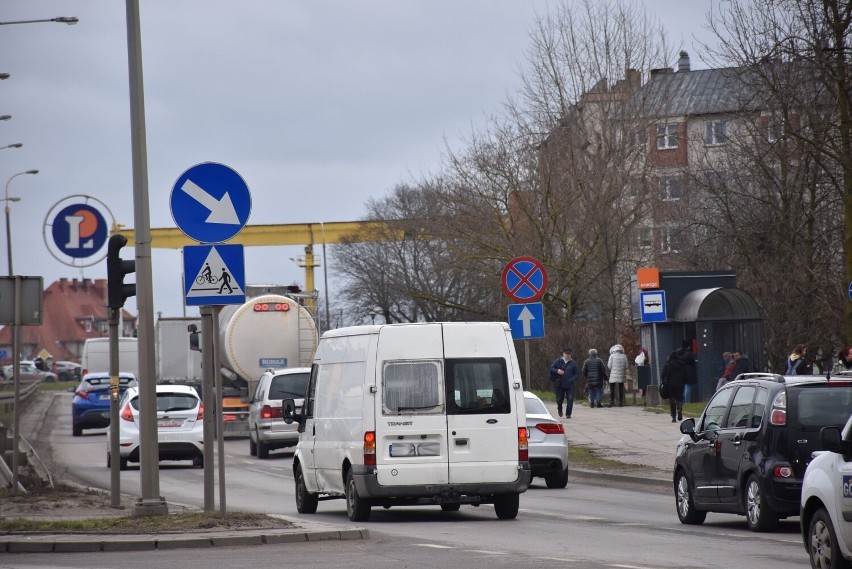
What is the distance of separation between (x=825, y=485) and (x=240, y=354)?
26613 millimetres

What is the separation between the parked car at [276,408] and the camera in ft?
99.6

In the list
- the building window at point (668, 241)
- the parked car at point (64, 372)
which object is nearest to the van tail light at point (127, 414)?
the building window at point (668, 241)

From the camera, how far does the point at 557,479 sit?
2223 centimetres

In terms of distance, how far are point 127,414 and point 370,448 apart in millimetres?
13671

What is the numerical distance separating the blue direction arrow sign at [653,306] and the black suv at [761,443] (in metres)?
21.2

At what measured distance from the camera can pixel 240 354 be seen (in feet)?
117

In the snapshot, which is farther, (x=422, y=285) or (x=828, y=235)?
(x=422, y=285)

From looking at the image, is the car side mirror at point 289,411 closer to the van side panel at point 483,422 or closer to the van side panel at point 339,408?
the van side panel at point 339,408

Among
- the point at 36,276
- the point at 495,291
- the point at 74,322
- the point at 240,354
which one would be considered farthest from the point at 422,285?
the point at 74,322

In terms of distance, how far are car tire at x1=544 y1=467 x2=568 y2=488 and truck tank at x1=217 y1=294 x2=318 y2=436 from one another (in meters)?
14.4

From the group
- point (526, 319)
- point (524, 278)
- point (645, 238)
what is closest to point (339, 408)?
point (524, 278)

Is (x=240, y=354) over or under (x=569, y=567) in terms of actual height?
over

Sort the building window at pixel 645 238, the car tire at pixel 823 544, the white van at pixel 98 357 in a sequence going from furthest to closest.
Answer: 1. the white van at pixel 98 357
2. the building window at pixel 645 238
3. the car tire at pixel 823 544

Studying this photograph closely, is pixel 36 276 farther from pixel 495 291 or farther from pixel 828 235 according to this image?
pixel 495 291
